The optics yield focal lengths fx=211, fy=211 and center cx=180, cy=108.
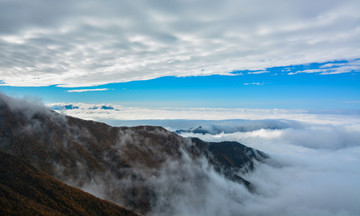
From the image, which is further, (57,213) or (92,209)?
(92,209)

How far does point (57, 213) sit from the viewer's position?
536ft

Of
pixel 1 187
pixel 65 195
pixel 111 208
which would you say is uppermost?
pixel 1 187

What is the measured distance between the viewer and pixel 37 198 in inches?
6885

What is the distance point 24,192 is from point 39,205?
22398 mm

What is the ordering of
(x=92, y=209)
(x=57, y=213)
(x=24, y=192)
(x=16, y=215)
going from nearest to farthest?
(x=16, y=215)
(x=57, y=213)
(x=24, y=192)
(x=92, y=209)

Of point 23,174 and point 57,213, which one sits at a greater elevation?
point 23,174

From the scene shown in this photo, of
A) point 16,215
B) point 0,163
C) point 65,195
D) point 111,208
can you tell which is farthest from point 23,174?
point 111,208

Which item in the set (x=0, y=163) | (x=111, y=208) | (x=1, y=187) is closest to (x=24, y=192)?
(x=1, y=187)

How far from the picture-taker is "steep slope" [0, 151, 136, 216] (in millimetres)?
Answer: 154125

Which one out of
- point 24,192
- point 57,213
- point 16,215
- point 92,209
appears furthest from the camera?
point 92,209

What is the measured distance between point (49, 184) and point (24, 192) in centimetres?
2231

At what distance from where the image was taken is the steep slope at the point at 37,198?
154 m

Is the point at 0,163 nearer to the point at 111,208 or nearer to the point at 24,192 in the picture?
the point at 24,192

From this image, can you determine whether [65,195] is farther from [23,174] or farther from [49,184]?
[23,174]
